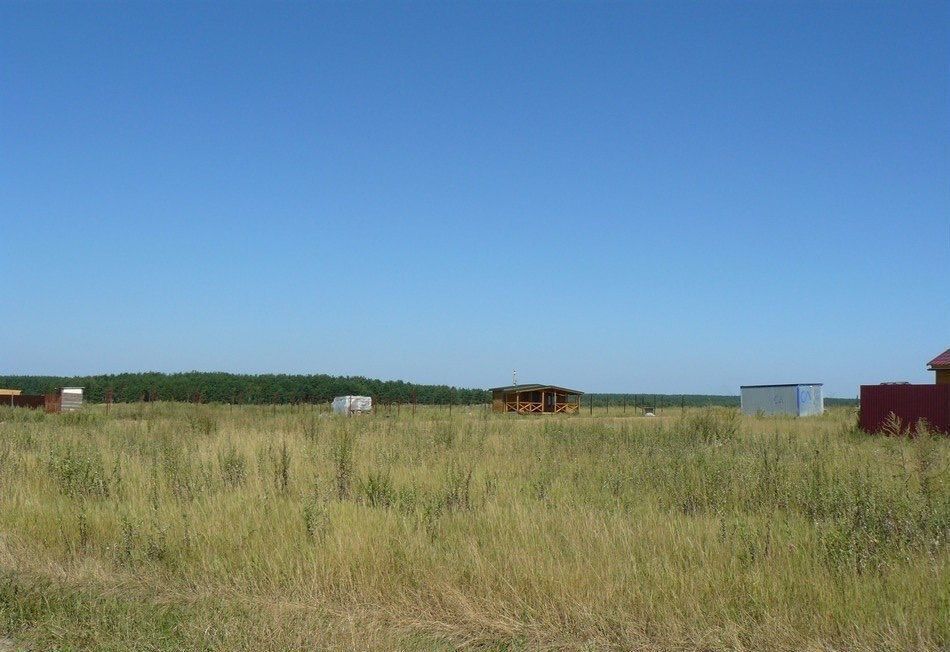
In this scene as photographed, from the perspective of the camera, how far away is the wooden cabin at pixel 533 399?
2662 inches

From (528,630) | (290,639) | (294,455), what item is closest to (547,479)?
(294,455)

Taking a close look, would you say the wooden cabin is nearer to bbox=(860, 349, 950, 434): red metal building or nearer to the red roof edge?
the red roof edge

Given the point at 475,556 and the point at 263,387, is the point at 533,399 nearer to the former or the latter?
the point at 263,387

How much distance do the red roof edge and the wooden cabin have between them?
3556 centimetres

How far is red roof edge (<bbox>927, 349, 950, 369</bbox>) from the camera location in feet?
106

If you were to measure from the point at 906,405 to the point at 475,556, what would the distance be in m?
22.8

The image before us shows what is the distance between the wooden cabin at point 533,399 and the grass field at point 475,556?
188ft

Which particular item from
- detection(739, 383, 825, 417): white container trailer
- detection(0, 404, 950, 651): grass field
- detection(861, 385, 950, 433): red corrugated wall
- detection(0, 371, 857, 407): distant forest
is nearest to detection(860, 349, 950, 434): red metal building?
detection(861, 385, 950, 433): red corrugated wall

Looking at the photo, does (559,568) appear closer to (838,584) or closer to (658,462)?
(838,584)

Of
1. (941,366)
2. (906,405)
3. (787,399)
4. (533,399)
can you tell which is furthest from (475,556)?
(533,399)

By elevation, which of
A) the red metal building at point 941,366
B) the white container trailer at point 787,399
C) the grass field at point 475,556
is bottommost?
the grass field at point 475,556

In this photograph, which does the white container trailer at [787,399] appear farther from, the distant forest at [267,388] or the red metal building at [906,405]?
the distant forest at [267,388]

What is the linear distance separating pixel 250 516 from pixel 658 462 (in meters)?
5.49

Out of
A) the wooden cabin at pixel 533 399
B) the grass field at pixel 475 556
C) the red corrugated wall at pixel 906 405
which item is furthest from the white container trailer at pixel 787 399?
the grass field at pixel 475 556
